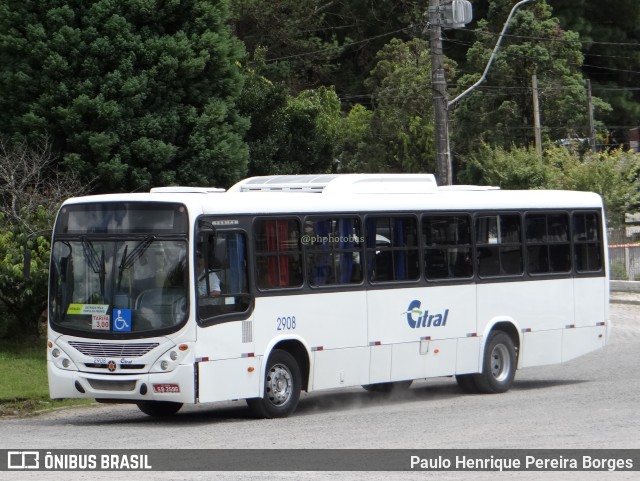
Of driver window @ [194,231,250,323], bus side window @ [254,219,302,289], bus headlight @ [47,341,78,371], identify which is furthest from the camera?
bus side window @ [254,219,302,289]

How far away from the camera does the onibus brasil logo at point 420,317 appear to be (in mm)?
18078

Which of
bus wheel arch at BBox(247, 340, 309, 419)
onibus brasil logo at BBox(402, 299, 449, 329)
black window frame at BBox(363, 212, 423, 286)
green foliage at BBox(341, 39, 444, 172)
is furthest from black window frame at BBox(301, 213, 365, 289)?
green foliage at BBox(341, 39, 444, 172)

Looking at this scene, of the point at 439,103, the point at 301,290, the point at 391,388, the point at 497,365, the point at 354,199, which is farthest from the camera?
the point at 439,103

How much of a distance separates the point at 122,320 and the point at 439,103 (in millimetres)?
12565

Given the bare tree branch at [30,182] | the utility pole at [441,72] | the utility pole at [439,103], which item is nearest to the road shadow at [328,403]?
the utility pole at [439,103]

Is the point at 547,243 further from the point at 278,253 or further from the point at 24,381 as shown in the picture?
the point at 24,381

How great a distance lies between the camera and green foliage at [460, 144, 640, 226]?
1786 inches

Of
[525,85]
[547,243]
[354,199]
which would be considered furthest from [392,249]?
[525,85]

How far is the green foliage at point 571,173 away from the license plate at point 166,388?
103 feet

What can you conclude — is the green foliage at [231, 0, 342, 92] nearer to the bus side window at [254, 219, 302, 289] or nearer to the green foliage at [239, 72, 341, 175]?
the green foliage at [239, 72, 341, 175]

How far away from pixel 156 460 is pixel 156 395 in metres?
3.10

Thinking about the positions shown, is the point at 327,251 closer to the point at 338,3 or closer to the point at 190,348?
the point at 190,348

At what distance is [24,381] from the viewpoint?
19609mm

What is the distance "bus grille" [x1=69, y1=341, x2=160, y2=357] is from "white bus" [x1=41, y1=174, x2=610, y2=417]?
0.06ft
